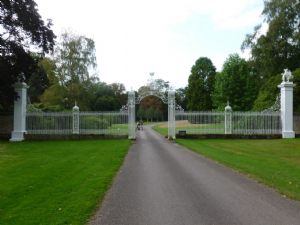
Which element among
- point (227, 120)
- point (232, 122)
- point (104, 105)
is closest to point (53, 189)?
point (227, 120)

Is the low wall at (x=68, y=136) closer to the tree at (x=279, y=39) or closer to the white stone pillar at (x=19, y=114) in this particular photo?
the white stone pillar at (x=19, y=114)

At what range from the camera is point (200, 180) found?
680 cm

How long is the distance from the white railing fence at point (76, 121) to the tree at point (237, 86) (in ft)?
69.0

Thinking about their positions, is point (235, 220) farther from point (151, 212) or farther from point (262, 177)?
point (262, 177)

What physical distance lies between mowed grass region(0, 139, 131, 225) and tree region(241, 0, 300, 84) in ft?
92.7

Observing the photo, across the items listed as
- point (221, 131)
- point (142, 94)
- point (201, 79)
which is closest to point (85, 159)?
point (142, 94)

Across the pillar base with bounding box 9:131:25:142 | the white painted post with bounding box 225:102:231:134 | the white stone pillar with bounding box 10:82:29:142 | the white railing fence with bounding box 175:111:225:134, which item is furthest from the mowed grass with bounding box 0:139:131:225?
the white painted post with bounding box 225:102:231:134

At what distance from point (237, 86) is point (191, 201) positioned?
108 ft

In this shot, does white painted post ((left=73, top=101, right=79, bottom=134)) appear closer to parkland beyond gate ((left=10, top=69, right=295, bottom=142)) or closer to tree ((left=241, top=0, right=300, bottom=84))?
parkland beyond gate ((left=10, top=69, right=295, bottom=142))

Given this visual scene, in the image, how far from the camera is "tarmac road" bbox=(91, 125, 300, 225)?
420 cm

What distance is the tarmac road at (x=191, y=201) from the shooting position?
420 cm

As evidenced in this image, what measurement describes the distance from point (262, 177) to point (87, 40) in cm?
3074

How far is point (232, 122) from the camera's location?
18281 millimetres

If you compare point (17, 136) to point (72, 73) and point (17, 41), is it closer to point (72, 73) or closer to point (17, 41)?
point (17, 41)
